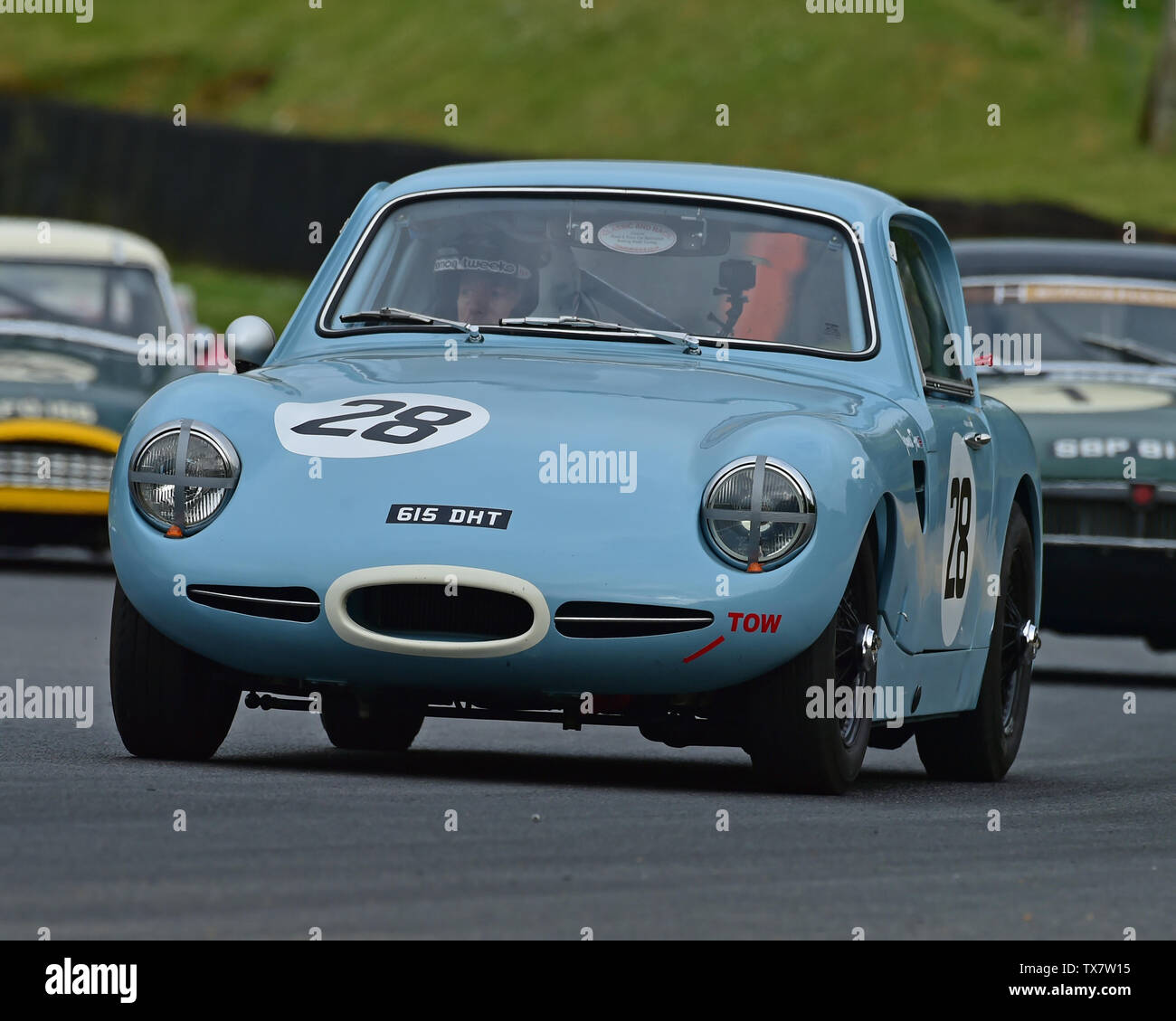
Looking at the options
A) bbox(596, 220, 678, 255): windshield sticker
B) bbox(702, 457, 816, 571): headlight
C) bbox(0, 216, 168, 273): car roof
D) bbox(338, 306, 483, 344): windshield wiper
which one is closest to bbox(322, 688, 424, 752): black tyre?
bbox(338, 306, 483, 344): windshield wiper

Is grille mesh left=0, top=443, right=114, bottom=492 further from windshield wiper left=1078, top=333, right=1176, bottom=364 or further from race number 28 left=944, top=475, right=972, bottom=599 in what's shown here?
race number 28 left=944, top=475, right=972, bottom=599

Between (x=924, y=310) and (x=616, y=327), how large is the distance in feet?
3.88

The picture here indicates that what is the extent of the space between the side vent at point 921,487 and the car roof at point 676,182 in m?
0.83

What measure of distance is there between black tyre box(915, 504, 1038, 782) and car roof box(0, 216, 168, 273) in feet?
29.9

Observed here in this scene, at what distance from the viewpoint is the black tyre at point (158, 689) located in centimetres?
662

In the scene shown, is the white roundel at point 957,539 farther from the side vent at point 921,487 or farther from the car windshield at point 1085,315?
the car windshield at point 1085,315

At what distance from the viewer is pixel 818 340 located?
7379 millimetres

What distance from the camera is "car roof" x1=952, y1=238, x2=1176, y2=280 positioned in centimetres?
1205

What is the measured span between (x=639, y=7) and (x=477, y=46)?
13.3 feet

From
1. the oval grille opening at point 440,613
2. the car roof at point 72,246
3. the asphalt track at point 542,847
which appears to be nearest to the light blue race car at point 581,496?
the oval grille opening at point 440,613
